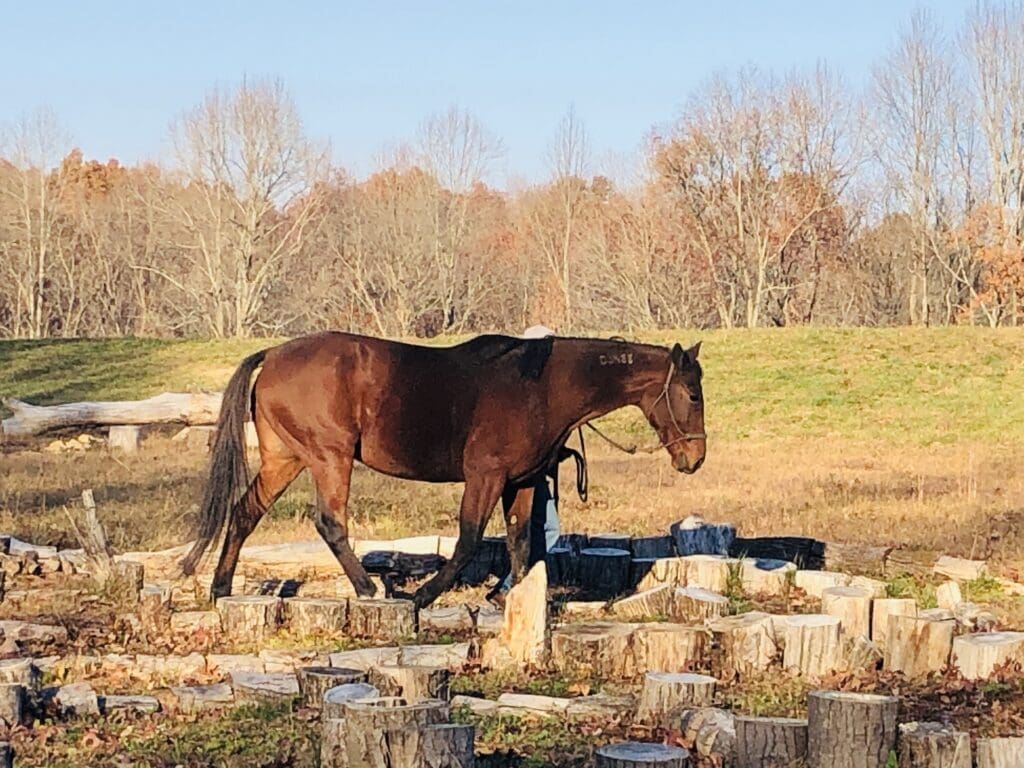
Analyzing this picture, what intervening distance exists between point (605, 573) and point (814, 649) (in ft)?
9.32

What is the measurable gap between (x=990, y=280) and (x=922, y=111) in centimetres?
901

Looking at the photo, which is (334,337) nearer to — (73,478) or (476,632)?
(476,632)

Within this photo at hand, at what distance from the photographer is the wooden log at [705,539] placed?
34.4 ft

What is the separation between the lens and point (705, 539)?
1049cm

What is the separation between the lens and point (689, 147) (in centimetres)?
5138

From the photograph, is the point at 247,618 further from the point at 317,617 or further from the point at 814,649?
the point at 814,649

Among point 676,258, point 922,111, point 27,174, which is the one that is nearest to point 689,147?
point 676,258

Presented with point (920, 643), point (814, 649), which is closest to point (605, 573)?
point (814, 649)

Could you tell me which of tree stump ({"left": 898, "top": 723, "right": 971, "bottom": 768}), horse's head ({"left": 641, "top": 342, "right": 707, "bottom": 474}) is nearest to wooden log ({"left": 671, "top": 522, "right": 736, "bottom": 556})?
horse's head ({"left": 641, "top": 342, "right": 707, "bottom": 474})

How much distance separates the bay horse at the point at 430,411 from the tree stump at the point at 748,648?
6.58 ft

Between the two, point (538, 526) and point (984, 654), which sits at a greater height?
point (538, 526)

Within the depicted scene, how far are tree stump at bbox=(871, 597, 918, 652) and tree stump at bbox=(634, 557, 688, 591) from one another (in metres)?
1.93

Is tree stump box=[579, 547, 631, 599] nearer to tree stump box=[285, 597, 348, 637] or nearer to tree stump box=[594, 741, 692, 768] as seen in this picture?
tree stump box=[285, 597, 348, 637]

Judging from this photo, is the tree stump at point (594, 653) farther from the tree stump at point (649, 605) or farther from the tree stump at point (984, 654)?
the tree stump at point (984, 654)
